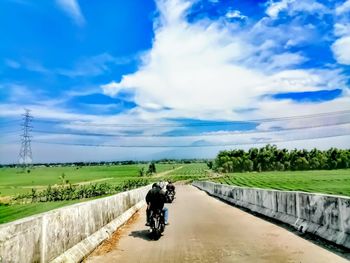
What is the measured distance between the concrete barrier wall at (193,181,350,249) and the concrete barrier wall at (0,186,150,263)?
226 inches

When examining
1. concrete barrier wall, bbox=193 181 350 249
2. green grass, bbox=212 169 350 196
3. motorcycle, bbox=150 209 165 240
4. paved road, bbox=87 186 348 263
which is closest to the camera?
paved road, bbox=87 186 348 263

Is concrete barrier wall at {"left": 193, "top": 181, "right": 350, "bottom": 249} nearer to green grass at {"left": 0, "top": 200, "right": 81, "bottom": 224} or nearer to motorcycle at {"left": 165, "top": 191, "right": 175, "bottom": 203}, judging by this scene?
motorcycle at {"left": 165, "top": 191, "right": 175, "bottom": 203}

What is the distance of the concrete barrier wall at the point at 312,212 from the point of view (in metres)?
9.96

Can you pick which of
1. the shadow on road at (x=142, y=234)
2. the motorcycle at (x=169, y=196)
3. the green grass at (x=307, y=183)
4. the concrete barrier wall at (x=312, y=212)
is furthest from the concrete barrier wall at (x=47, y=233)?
the green grass at (x=307, y=183)

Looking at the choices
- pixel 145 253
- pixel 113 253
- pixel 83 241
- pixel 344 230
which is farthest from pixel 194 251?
pixel 344 230

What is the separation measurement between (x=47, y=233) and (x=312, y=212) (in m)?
7.35

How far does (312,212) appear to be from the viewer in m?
12.0

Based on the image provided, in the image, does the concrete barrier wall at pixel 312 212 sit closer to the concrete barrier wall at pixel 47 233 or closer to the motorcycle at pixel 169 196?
the concrete barrier wall at pixel 47 233

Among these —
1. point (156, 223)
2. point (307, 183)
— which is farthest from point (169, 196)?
point (307, 183)

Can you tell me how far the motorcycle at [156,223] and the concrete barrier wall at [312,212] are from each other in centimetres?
397

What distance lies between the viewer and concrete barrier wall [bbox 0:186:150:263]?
600cm

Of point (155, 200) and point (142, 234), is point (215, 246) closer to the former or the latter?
point (155, 200)

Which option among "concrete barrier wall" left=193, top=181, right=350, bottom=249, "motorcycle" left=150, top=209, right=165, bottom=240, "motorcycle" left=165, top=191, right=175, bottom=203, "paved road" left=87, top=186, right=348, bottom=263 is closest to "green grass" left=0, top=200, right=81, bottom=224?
"motorcycle" left=165, top=191, right=175, bottom=203

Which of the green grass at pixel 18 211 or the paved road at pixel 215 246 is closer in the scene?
the paved road at pixel 215 246
